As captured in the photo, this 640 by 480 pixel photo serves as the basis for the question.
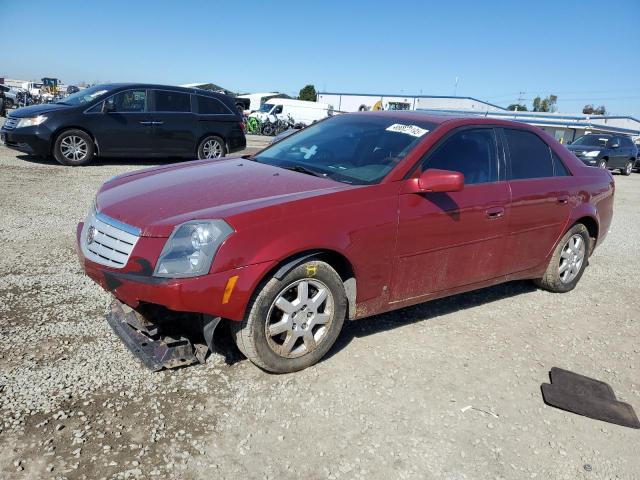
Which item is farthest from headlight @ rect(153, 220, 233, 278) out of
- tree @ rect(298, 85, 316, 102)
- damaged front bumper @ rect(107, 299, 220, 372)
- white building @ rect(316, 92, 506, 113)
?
tree @ rect(298, 85, 316, 102)

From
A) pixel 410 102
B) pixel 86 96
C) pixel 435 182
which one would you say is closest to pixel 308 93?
pixel 410 102

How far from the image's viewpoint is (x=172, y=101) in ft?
35.2

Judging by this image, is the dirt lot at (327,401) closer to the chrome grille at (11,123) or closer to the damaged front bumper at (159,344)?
the damaged front bumper at (159,344)

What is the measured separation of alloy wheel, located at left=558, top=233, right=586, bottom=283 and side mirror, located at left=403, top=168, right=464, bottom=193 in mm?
2107

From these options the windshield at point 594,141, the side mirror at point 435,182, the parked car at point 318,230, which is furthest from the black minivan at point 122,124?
the windshield at point 594,141

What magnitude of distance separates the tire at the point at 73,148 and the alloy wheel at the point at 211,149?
226cm

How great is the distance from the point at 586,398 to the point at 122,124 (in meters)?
9.34

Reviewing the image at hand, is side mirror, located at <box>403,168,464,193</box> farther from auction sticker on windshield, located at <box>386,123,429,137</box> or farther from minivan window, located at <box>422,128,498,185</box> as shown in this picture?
auction sticker on windshield, located at <box>386,123,429,137</box>

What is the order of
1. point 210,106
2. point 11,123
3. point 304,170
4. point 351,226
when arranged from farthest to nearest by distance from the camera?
point 210,106
point 11,123
point 304,170
point 351,226

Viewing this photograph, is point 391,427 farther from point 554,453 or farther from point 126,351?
point 126,351

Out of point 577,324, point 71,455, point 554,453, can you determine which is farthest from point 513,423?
point 71,455

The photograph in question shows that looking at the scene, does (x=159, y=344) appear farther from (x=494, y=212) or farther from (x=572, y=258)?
(x=572, y=258)

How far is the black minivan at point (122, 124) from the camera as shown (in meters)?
9.59

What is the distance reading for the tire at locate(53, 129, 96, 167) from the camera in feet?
32.1
